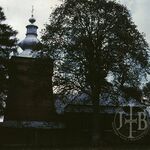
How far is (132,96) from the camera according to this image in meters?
40.2

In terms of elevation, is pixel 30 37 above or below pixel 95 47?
above

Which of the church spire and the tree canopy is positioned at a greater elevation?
the church spire

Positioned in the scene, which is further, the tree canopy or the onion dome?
the onion dome

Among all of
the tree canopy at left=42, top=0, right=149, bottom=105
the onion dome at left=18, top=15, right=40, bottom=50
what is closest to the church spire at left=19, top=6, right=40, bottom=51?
the onion dome at left=18, top=15, right=40, bottom=50

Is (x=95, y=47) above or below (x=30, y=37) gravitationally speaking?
below

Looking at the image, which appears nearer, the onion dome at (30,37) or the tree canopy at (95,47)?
the tree canopy at (95,47)

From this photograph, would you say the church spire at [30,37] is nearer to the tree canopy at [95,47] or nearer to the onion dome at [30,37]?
the onion dome at [30,37]

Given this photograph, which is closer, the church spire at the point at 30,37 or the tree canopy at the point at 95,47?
the tree canopy at the point at 95,47

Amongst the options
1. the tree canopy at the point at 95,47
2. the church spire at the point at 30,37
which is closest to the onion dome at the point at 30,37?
the church spire at the point at 30,37

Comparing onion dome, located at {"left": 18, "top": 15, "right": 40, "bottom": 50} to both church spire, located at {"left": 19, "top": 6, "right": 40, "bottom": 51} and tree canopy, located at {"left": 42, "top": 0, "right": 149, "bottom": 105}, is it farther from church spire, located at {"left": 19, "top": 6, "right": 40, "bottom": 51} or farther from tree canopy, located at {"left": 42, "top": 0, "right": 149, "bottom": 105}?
tree canopy, located at {"left": 42, "top": 0, "right": 149, "bottom": 105}

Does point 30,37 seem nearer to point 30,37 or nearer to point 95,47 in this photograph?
point 30,37

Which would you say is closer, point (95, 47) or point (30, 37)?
point (95, 47)

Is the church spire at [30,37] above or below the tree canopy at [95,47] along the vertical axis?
above

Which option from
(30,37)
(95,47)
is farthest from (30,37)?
(95,47)
